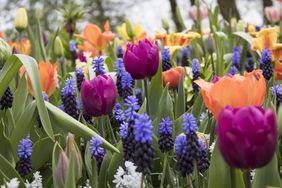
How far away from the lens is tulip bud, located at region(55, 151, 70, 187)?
1050 millimetres

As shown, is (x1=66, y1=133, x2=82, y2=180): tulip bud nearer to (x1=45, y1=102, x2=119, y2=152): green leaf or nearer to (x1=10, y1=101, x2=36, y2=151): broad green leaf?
(x1=45, y1=102, x2=119, y2=152): green leaf

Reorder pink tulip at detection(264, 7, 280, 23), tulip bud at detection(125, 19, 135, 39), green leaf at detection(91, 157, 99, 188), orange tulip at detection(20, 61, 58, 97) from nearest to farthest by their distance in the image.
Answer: green leaf at detection(91, 157, 99, 188)
orange tulip at detection(20, 61, 58, 97)
tulip bud at detection(125, 19, 135, 39)
pink tulip at detection(264, 7, 280, 23)

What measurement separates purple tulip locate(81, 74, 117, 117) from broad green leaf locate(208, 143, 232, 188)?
1.26 feet

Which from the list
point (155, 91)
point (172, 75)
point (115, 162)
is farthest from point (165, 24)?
point (115, 162)

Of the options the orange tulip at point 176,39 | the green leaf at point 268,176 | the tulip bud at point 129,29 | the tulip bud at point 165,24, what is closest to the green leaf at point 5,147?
the green leaf at point 268,176

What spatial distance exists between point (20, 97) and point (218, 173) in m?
0.85

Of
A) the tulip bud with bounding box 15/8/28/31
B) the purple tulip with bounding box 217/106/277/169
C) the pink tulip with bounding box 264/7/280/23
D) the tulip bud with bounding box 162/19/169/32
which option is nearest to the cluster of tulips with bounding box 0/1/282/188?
the purple tulip with bounding box 217/106/277/169

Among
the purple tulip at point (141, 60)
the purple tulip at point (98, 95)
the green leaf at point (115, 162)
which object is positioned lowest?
the green leaf at point (115, 162)

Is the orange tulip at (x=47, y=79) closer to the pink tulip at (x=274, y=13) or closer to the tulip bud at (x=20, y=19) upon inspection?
the tulip bud at (x=20, y=19)

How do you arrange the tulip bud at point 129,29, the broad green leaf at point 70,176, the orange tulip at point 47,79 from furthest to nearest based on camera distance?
1. the tulip bud at point 129,29
2. the orange tulip at point 47,79
3. the broad green leaf at point 70,176

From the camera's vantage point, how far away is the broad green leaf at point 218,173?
1.04 metres

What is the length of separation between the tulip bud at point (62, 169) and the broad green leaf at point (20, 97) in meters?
0.64

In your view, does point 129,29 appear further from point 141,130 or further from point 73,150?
point 141,130

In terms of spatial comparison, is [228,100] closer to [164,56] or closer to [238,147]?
[238,147]
